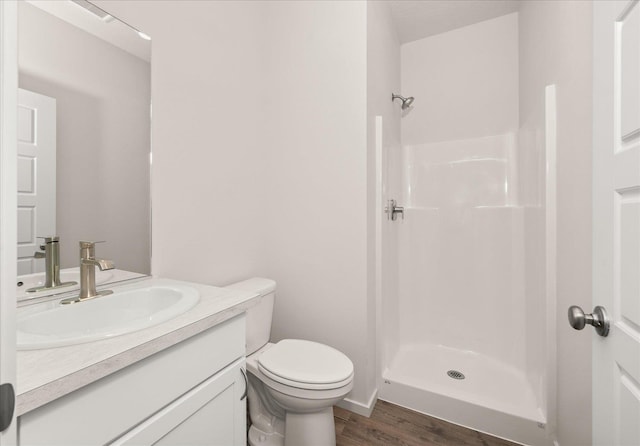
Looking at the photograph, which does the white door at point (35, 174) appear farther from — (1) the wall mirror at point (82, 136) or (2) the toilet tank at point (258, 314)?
(2) the toilet tank at point (258, 314)

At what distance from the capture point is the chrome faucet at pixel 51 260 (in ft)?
2.98

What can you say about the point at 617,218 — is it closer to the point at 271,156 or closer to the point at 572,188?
the point at 572,188

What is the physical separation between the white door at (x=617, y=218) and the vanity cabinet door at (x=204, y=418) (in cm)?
98

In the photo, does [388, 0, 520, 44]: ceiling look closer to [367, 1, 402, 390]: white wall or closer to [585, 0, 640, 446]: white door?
[367, 1, 402, 390]: white wall

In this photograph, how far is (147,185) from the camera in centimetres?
120

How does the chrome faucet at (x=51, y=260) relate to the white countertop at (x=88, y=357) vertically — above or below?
above

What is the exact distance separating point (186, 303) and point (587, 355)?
1.43m

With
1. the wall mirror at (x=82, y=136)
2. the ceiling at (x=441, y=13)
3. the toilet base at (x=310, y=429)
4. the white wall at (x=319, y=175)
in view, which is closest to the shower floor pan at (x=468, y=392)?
the white wall at (x=319, y=175)

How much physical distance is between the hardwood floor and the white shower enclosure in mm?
65

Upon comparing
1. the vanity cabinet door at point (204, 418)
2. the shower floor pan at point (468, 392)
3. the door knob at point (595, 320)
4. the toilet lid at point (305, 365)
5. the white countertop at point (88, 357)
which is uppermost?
the door knob at point (595, 320)

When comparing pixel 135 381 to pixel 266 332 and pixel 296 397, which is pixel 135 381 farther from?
pixel 266 332

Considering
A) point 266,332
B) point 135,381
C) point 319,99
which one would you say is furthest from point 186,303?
point 319,99

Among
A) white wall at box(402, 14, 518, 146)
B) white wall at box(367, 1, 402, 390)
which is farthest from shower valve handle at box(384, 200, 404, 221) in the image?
white wall at box(402, 14, 518, 146)

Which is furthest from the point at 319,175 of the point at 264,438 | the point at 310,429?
the point at 264,438
